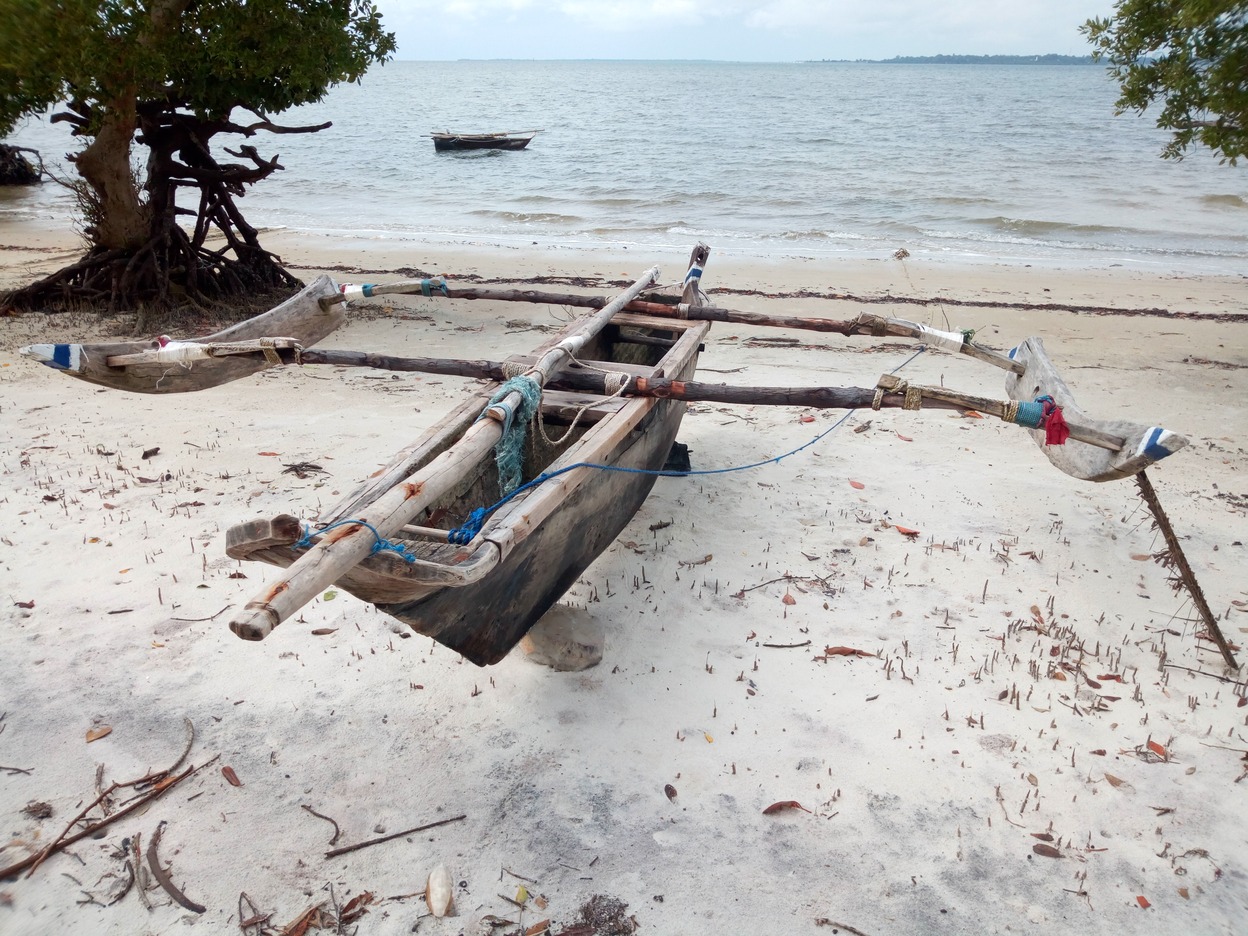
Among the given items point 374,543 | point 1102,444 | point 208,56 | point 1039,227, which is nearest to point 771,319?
point 1102,444

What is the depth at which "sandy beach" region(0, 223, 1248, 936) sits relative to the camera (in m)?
2.80

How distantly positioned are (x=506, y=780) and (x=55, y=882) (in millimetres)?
1463

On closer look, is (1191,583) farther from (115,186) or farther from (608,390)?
(115,186)

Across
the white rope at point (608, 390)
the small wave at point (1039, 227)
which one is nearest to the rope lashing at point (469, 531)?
the white rope at point (608, 390)

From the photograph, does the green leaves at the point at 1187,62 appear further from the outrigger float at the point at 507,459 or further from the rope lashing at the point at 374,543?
the rope lashing at the point at 374,543

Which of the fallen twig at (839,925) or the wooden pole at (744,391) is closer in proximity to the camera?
the fallen twig at (839,925)

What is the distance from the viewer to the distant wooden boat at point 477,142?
32.3 metres

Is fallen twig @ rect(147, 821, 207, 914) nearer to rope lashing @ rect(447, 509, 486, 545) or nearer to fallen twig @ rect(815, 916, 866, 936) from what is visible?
rope lashing @ rect(447, 509, 486, 545)

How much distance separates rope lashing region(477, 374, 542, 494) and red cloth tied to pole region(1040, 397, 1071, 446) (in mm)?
2312

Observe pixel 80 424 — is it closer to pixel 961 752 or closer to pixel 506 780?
pixel 506 780

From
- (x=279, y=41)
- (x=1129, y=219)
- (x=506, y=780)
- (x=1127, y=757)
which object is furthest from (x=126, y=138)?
(x=1129, y=219)

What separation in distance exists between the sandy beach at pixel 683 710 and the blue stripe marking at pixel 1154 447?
39.6 inches

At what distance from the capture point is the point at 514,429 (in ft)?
12.6

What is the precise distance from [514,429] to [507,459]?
0.45 feet
